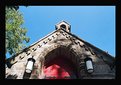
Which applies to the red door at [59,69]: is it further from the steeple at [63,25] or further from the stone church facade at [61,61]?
the steeple at [63,25]

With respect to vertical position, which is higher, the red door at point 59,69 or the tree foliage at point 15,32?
the tree foliage at point 15,32

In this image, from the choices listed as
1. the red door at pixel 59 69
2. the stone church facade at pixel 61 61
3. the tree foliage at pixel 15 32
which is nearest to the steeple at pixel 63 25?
the stone church facade at pixel 61 61

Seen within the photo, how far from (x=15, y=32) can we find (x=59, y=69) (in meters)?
8.94

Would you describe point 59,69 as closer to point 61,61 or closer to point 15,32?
point 61,61

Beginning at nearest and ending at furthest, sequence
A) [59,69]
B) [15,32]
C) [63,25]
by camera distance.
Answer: [59,69] → [63,25] → [15,32]

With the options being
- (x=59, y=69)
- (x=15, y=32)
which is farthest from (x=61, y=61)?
(x=15, y=32)

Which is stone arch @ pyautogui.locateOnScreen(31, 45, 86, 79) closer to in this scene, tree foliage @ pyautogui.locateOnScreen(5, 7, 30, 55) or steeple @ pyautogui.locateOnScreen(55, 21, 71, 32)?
steeple @ pyautogui.locateOnScreen(55, 21, 71, 32)

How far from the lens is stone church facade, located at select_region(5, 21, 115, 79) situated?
10500 mm

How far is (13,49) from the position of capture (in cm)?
1928

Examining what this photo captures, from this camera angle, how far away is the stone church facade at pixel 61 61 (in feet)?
34.4

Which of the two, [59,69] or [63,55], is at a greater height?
[63,55]

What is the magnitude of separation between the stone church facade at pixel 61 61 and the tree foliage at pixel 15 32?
22.5 ft

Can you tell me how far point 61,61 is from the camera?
1241cm
